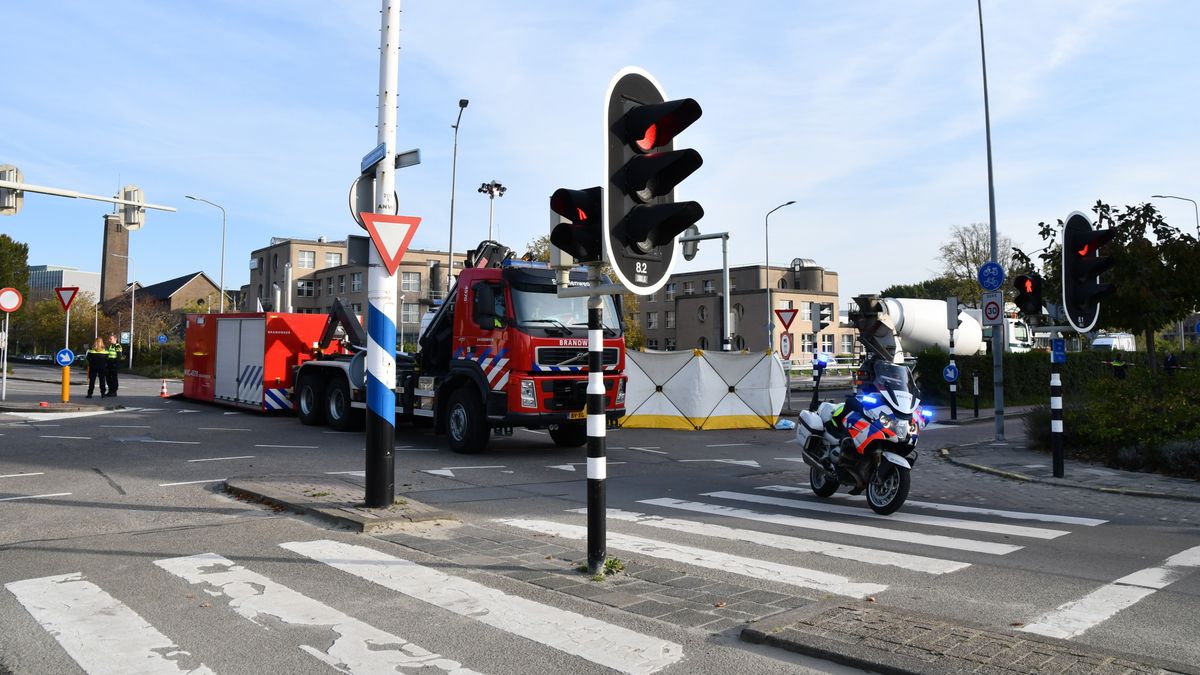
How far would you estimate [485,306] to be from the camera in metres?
13.3

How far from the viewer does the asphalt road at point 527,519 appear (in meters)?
4.43

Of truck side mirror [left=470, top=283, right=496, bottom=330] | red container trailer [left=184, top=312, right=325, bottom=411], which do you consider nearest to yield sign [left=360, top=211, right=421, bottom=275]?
truck side mirror [left=470, top=283, right=496, bottom=330]

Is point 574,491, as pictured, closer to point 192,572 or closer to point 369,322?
point 369,322

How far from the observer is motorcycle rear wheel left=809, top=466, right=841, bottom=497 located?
9.63 meters

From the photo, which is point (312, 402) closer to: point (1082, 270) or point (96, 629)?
point (96, 629)

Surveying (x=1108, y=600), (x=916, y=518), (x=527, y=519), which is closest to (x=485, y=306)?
(x=527, y=519)

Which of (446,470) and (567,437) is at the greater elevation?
(567,437)

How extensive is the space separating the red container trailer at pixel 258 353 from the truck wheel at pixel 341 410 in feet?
7.56

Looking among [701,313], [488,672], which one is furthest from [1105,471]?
[701,313]

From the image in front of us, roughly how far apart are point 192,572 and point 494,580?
2.03m

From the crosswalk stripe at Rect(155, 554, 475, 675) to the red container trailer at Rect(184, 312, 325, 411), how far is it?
45.6 ft

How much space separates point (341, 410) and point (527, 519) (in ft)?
33.9

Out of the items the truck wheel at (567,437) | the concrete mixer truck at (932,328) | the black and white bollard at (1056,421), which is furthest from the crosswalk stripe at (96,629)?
the concrete mixer truck at (932,328)

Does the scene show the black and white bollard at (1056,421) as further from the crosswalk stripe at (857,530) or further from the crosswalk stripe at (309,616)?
the crosswalk stripe at (309,616)
